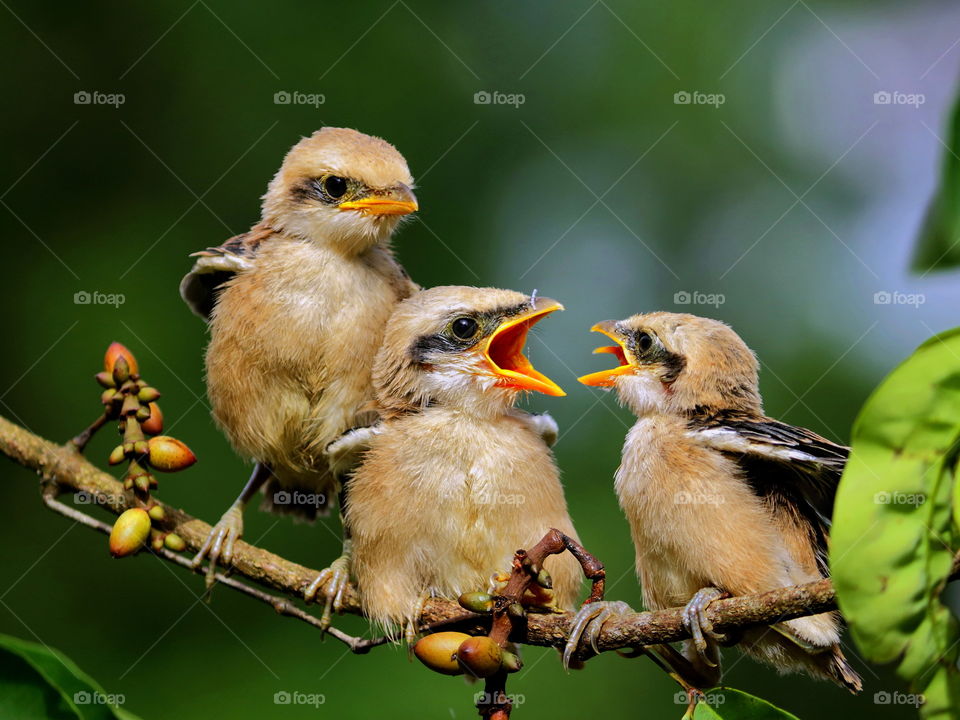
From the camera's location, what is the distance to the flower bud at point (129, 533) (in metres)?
2.30

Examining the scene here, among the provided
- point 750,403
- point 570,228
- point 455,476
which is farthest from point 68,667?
point 570,228

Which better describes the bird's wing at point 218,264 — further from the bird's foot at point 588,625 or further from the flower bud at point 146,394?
the bird's foot at point 588,625

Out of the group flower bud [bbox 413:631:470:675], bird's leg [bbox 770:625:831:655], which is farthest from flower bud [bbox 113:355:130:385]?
bird's leg [bbox 770:625:831:655]

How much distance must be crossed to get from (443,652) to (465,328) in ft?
3.12

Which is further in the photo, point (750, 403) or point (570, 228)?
point (570, 228)

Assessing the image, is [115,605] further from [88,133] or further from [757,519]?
[757,519]

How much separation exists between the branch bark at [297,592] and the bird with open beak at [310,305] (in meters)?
0.08

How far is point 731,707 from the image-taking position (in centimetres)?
200

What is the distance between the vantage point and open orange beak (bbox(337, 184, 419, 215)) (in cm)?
273

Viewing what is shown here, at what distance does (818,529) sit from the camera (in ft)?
8.03

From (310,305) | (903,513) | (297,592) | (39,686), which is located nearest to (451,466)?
(297,592)

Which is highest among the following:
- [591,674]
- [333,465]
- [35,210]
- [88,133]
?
[88,133]

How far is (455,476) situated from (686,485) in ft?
2.00

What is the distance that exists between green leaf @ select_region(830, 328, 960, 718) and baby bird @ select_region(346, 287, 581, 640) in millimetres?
1105
